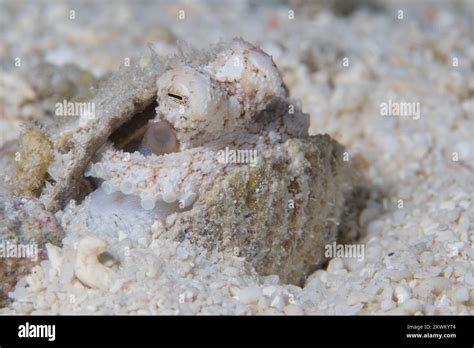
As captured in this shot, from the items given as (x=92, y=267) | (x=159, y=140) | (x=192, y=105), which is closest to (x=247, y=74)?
(x=192, y=105)

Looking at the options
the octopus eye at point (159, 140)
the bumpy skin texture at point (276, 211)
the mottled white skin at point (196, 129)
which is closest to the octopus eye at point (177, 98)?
the mottled white skin at point (196, 129)

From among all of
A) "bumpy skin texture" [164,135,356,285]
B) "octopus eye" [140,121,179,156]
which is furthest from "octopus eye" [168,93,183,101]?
"bumpy skin texture" [164,135,356,285]

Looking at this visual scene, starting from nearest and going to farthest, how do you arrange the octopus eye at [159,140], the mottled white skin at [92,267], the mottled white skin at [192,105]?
the mottled white skin at [92,267] < the mottled white skin at [192,105] < the octopus eye at [159,140]

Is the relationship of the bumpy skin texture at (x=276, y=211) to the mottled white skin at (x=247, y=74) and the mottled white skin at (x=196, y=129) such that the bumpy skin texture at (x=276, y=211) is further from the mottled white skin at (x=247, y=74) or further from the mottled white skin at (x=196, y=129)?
the mottled white skin at (x=247, y=74)

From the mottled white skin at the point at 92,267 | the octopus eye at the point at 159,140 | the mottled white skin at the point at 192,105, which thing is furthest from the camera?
the octopus eye at the point at 159,140
